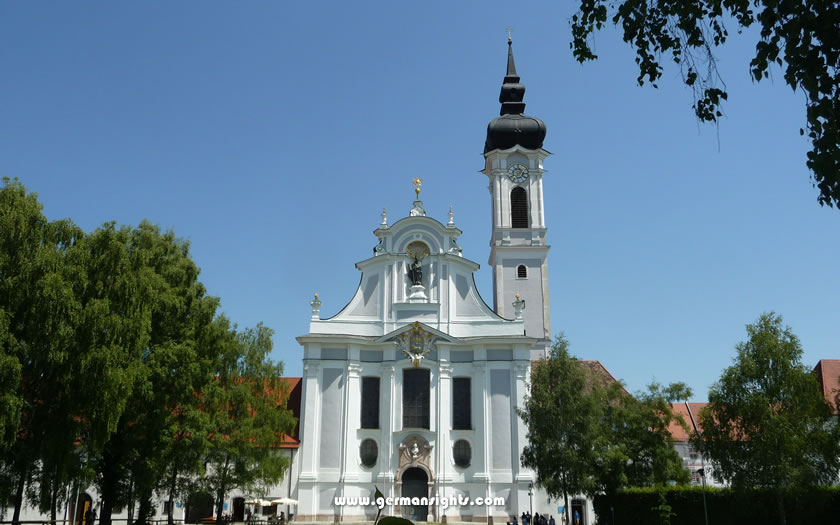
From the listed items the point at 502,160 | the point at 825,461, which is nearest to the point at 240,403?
the point at 825,461

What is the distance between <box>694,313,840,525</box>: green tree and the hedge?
0.53m

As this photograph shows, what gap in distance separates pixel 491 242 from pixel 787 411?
24303 millimetres

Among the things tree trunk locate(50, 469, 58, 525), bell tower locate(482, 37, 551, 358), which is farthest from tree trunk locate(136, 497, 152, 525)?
bell tower locate(482, 37, 551, 358)

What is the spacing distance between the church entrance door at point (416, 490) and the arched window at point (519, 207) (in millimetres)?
17992

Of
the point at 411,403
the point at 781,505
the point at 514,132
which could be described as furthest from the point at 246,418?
the point at 514,132

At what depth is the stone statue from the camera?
39.9m

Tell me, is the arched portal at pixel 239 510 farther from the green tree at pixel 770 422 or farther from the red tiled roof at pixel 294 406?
the green tree at pixel 770 422

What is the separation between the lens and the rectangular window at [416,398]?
37406 millimetres

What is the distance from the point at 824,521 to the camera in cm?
2645

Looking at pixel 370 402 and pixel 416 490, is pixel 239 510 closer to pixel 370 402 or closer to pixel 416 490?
pixel 370 402

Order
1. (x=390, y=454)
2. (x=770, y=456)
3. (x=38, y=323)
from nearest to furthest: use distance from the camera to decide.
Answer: (x=38, y=323) → (x=770, y=456) → (x=390, y=454)

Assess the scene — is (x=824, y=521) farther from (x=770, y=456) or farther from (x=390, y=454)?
(x=390, y=454)

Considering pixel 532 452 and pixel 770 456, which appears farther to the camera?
pixel 532 452

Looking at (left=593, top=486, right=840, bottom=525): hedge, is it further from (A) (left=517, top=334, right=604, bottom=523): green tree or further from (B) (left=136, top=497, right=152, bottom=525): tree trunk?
(B) (left=136, top=497, right=152, bottom=525): tree trunk
